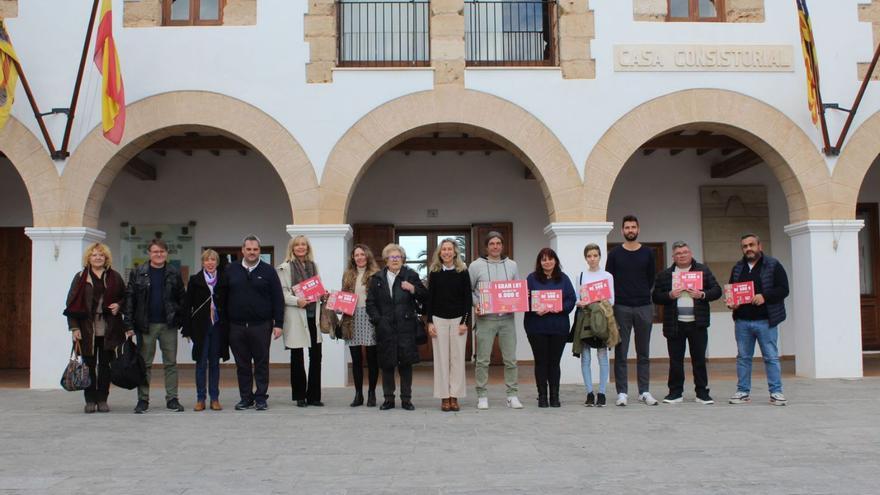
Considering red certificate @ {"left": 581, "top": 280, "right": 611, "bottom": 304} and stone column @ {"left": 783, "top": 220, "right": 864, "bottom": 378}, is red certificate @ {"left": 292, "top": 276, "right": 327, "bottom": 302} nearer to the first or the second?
red certificate @ {"left": 581, "top": 280, "right": 611, "bottom": 304}

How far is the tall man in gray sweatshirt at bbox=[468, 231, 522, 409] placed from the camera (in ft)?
26.5

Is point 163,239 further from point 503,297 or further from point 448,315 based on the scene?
point 503,297

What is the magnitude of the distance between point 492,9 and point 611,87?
2197 millimetres


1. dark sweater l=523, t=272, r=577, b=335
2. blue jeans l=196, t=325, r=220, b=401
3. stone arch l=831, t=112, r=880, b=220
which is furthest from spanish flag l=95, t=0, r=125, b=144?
stone arch l=831, t=112, r=880, b=220

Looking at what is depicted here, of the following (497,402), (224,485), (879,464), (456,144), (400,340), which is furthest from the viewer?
(456,144)

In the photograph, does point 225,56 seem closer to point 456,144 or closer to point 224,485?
point 456,144

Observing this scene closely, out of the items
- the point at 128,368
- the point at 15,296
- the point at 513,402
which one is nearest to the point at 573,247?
the point at 513,402

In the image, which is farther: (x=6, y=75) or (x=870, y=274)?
(x=870, y=274)

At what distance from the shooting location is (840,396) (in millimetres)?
8797

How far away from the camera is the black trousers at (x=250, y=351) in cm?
802

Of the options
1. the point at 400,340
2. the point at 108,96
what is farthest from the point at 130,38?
the point at 400,340

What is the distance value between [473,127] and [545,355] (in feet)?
12.2

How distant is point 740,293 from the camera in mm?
8172

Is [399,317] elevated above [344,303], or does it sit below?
below
